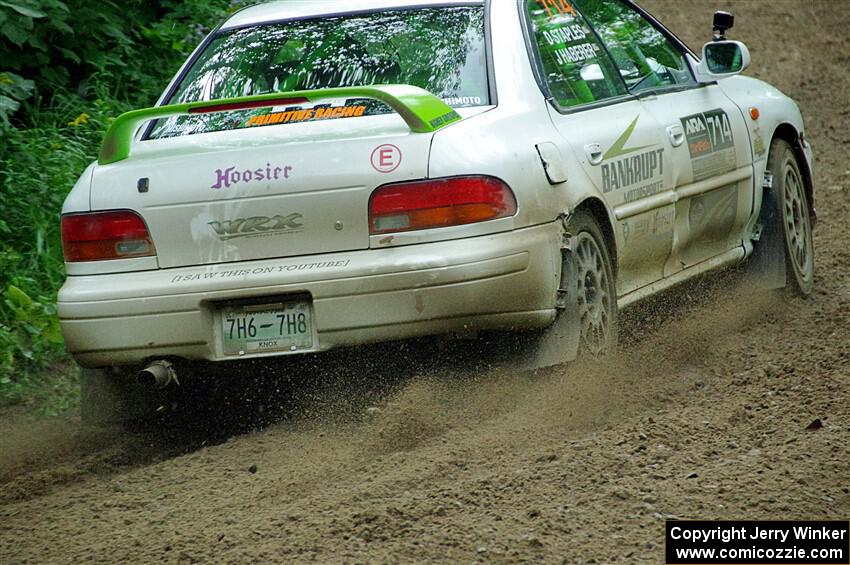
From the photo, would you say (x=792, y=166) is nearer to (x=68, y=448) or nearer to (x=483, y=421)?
(x=483, y=421)

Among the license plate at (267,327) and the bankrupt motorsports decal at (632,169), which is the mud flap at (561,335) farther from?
the license plate at (267,327)

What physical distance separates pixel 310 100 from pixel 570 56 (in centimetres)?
145

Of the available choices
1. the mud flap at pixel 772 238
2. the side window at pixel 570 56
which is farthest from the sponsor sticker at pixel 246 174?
the mud flap at pixel 772 238

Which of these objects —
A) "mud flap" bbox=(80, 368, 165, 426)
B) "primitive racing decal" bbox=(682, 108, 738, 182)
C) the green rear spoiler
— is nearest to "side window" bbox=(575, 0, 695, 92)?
"primitive racing decal" bbox=(682, 108, 738, 182)

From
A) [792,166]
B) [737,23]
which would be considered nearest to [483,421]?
[792,166]

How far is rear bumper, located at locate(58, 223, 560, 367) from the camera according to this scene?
467 centimetres

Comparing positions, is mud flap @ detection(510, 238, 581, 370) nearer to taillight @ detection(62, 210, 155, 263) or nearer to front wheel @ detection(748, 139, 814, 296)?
taillight @ detection(62, 210, 155, 263)

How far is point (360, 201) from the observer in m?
4.71

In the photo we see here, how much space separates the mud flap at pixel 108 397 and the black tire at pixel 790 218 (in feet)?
10.9

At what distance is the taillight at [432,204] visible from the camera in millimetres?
4668

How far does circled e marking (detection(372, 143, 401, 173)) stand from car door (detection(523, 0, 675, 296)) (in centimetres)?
77

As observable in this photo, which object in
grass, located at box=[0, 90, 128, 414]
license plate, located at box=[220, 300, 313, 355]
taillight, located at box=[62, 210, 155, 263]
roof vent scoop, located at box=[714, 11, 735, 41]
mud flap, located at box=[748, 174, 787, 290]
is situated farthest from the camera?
mud flap, located at box=[748, 174, 787, 290]

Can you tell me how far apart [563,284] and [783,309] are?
Answer: 2331mm

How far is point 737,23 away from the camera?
16.1 metres
